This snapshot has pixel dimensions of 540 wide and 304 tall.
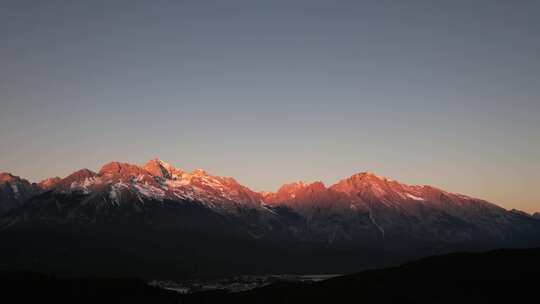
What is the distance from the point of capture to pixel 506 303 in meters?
195

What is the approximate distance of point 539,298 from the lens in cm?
19562

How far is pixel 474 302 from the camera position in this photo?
655 ft

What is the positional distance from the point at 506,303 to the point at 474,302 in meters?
10.2

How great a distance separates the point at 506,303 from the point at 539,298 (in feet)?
37.6

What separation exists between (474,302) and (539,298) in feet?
68.1
